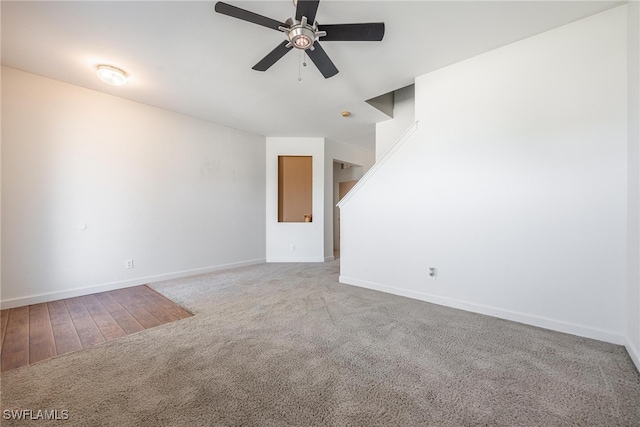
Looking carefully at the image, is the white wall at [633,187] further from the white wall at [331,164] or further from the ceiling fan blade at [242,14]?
the white wall at [331,164]

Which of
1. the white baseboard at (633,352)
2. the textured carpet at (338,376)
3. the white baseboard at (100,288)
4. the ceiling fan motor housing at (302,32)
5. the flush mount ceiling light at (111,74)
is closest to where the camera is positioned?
the textured carpet at (338,376)

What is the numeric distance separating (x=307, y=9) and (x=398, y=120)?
3003 mm

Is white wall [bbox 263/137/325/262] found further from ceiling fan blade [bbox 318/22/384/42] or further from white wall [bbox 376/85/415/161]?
ceiling fan blade [bbox 318/22/384/42]

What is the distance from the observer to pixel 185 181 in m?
4.30

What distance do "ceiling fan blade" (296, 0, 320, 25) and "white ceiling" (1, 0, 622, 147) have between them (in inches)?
10.9

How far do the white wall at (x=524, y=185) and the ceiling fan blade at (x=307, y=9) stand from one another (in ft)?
5.85

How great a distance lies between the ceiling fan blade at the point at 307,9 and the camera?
1717 mm

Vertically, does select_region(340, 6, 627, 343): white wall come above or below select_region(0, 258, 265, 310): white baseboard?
above

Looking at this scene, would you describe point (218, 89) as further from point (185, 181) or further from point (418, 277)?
point (418, 277)

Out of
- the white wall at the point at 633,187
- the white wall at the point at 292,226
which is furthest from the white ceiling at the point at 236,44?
the white wall at the point at 292,226

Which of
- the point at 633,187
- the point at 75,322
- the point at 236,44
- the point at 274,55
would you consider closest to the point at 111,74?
the point at 236,44

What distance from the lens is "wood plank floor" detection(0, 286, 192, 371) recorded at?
78.7 inches

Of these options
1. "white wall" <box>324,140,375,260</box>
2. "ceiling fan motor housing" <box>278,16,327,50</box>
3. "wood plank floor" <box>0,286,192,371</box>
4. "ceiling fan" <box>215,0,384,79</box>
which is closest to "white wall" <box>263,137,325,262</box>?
"white wall" <box>324,140,375,260</box>

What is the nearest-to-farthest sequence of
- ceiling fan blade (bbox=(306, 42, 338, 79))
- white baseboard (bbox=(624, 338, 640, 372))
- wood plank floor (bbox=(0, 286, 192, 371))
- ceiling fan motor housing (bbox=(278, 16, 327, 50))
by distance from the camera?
white baseboard (bbox=(624, 338, 640, 372)) → ceiling fan motor housing (bbox=(278, 16, 327, 50)) → wood plank floor (bbox=(0, 286, 192, 371)) → ceiling fan blade (bbox=(306, 42, 338, 79))
